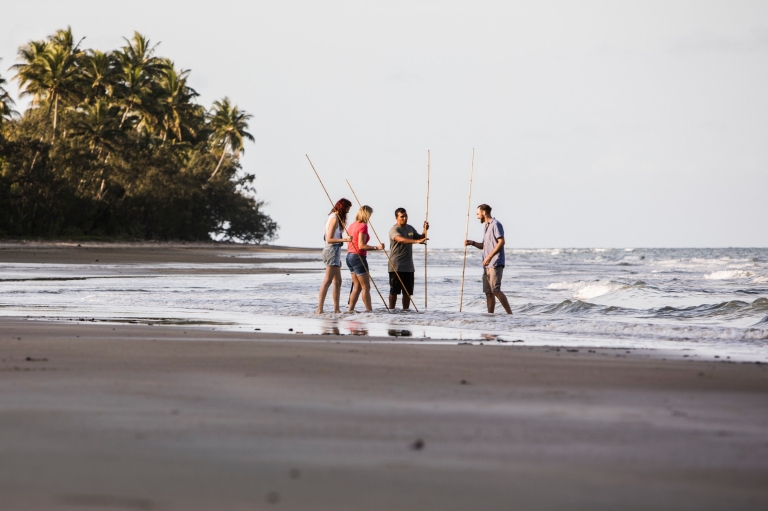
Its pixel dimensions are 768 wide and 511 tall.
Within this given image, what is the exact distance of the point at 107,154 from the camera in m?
50.2

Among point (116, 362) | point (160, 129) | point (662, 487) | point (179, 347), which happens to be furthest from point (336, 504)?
point (160, 129)

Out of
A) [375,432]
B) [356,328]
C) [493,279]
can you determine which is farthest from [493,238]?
[375,432]

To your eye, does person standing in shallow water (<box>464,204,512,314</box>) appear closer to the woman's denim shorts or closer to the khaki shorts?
the khaki shorts

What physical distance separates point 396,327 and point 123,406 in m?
5.20

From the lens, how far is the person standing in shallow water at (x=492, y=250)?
10.2 metres

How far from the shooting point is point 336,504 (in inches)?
96.0

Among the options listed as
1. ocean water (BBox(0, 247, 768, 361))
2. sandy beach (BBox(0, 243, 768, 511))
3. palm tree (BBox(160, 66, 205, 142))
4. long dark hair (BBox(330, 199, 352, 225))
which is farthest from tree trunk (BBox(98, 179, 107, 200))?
sandy beach (BBox(0, 243, 768, 511))

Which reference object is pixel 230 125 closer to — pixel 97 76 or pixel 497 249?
pixel 97 76

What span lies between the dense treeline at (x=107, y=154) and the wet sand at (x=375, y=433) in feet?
131

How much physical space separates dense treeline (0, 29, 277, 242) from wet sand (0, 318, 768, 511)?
39862 mm

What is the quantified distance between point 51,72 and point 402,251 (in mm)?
39593

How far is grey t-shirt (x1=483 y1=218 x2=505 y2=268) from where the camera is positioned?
10180 millimetres

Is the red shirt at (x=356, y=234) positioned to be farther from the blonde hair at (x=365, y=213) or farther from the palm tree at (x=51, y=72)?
the palm tree at (x=51, y=72)

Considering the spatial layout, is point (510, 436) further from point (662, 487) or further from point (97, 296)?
point (97, 296)
